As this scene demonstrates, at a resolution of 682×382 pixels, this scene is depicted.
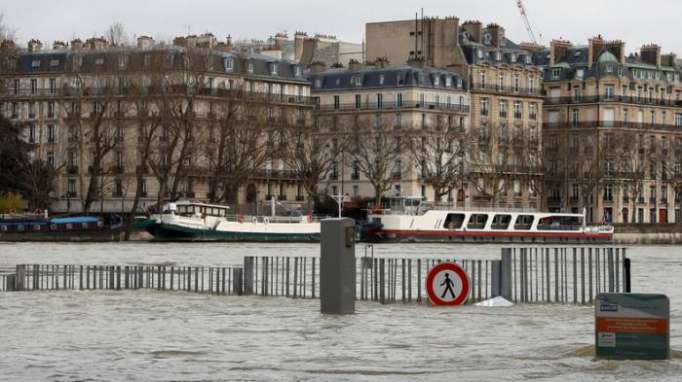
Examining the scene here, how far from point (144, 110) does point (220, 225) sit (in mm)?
7439

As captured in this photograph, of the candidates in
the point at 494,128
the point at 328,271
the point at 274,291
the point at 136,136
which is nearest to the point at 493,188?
the point at 494,128

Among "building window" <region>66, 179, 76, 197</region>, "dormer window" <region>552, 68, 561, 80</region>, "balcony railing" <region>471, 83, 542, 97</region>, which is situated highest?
"dormer window" <region>552, 68, 561, 80</region>

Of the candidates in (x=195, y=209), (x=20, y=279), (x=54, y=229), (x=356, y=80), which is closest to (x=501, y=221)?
(x=356, y=80)

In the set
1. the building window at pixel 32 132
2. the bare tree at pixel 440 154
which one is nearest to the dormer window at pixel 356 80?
the bare tree at pixel 440 154

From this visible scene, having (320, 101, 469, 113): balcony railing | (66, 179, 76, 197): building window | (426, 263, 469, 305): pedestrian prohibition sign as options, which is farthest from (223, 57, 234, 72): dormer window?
(426, 263, 469, 305): pedestrian prohibition sign

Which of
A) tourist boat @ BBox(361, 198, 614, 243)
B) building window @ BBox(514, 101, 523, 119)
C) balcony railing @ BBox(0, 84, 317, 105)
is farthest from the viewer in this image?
building window @ BBox(514, 101, 523, 119)

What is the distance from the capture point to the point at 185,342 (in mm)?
25984

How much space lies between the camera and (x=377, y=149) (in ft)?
391

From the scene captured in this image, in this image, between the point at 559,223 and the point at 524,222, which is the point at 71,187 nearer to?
the point at 524,222

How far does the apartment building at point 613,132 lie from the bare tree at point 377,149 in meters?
12.0

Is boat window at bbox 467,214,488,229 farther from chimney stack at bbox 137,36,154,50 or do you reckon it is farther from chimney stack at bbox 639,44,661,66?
chimney stack at bbox 639,44,661,66

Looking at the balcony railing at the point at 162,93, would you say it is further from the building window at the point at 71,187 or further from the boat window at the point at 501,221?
the boat window at the point at 501,221

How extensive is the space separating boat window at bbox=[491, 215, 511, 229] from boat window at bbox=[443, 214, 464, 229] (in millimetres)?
2448

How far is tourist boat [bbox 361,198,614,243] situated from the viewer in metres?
106
